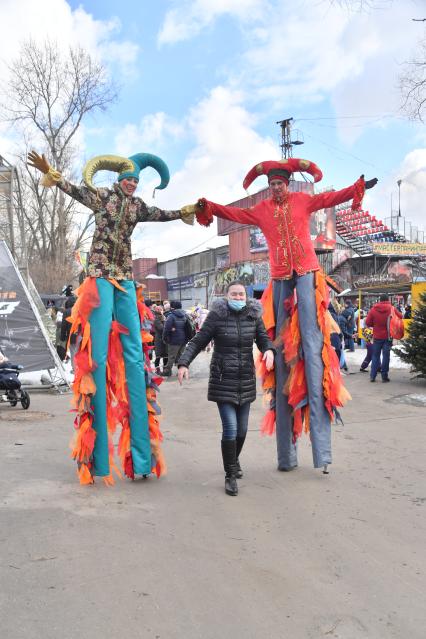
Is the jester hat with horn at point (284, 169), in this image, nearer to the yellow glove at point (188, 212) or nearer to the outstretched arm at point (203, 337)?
the yellow glove at point (188, 212)

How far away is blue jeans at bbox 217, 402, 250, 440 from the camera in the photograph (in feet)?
14.4

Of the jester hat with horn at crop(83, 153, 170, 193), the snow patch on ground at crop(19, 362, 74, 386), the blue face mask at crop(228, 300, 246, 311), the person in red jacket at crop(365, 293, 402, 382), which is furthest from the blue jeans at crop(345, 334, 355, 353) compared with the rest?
the jester hat with horn at crop(83, 153, 170, 193)

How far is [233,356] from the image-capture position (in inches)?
177

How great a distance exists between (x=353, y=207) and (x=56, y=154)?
26.6 meters

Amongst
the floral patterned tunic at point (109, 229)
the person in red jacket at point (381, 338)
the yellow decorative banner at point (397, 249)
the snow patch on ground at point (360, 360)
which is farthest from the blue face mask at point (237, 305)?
the yellow decorative banner at point (397, 249)

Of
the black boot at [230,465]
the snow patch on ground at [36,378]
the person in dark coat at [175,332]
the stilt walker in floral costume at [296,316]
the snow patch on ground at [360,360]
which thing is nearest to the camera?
the black boot at [230,465]

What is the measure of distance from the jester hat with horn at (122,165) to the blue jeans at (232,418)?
2.00 metres

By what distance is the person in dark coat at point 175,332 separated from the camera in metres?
12.3

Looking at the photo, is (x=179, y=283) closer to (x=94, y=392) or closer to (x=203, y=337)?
(x=203, y=337)

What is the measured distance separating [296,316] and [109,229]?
1.72 meters

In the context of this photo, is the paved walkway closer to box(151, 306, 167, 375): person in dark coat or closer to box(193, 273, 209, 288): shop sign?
box(151, 306, 167, 375): person in dark coat

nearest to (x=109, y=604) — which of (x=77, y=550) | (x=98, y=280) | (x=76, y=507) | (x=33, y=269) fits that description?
(x=77, y=550)

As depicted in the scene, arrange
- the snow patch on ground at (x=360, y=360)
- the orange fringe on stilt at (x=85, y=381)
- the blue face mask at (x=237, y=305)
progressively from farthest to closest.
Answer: the snow patch on ground at (x=360, y=360) → the blue face mask at (x=237, y=305) → the orange fringe on stilt at (x=85, y=381)

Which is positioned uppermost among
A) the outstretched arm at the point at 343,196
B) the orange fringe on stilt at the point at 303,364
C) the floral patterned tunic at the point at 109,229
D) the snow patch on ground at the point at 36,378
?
the outstretched arm at the point at 343,196
